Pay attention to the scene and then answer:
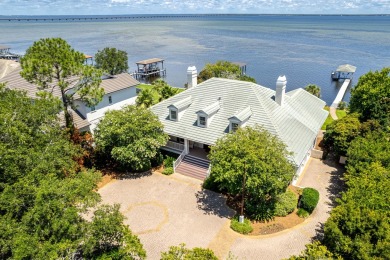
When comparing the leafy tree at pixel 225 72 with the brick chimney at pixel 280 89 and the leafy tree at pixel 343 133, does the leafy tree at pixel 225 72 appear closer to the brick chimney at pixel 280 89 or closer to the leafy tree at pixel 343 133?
the brick chimney at pixel 280 89

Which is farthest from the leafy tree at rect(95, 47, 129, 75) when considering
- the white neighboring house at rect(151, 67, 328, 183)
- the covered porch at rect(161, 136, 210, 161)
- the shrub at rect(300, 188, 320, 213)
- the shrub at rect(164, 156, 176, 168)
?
the shrub at rect(300, 188, 320, 213)

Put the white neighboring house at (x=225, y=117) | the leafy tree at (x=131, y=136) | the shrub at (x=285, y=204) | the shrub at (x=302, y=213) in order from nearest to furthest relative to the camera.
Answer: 1. the shrub at (x=302, y=213)
2. the shrub at (x=285, y=204)
3. the leafy tree at (x=131, y=136)
4. the white neighboring house at (x=225, y=117)

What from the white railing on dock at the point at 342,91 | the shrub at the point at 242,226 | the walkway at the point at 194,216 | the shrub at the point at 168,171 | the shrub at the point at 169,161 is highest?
the shrub at the point at 169,161

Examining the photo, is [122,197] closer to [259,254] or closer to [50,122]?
[50,122]

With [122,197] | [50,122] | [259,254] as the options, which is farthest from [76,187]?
[259,254]

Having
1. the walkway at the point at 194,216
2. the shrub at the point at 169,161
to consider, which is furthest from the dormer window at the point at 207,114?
the walkway at the point at 194,216

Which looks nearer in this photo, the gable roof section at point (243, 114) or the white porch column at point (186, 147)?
the gable roof section at point (243, 114)

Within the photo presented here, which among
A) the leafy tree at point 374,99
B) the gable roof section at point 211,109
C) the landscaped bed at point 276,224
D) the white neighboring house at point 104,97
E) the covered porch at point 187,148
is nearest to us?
the landscaped bed at point 276,224
